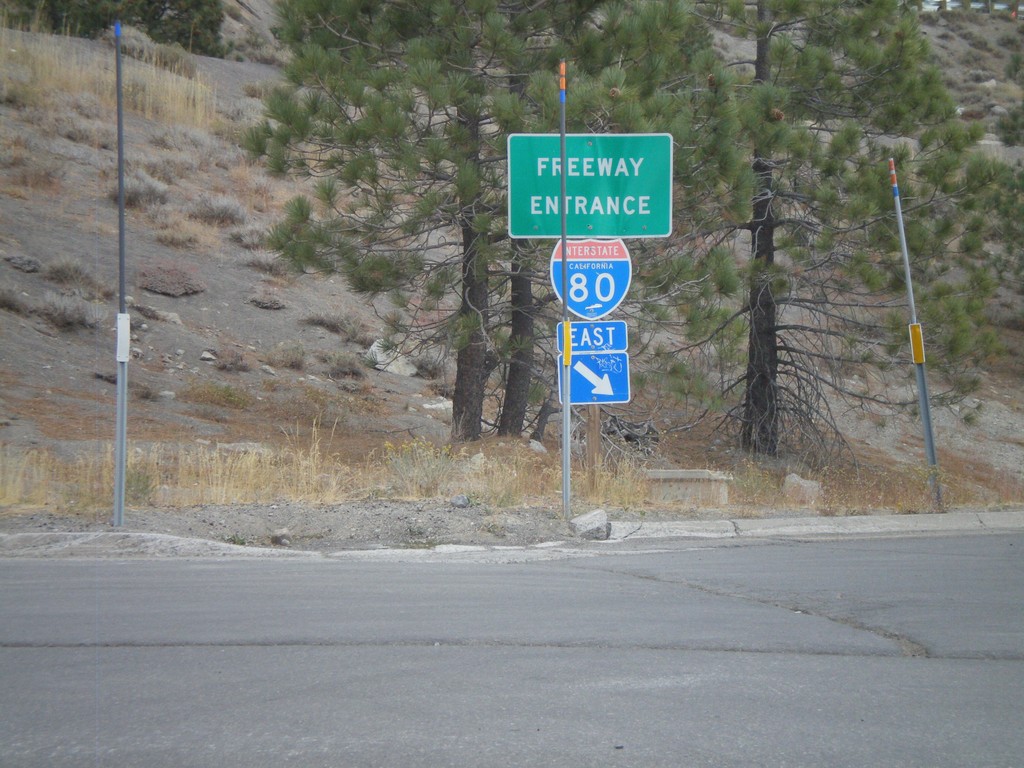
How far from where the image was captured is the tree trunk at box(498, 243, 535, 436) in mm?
16875

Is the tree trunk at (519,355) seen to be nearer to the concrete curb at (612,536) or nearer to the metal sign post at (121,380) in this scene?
the concrete curb at (612,536)

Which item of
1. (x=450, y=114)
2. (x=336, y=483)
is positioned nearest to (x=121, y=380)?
(x=336, y=483)

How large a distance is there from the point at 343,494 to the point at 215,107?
28.2 metres

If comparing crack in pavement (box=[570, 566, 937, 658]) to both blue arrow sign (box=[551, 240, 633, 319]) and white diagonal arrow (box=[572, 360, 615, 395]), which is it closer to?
white diagonal arrow (box=[572, 360, 615, 395])

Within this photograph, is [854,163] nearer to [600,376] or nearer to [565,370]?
[600,376]

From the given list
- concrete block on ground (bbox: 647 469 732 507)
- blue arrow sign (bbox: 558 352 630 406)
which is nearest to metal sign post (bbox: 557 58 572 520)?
blue arrow sign (bbox: 558 352 630 406)

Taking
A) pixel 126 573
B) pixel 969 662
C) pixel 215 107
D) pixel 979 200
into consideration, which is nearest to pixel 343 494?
pixel 126 573

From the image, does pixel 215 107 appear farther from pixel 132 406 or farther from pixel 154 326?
pixel 132 406

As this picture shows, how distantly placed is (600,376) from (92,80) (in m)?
27.6

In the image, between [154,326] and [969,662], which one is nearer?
[969,662]

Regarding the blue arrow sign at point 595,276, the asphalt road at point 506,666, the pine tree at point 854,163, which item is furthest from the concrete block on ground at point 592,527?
the pine tree at point 854,163

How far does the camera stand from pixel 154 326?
875 inches

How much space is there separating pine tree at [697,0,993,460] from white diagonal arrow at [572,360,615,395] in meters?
6.94

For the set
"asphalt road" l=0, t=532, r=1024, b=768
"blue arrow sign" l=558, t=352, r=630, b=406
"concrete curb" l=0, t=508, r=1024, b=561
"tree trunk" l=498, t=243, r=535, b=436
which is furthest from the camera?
"tree trunk" l=498, t=243, r=535, b=436
